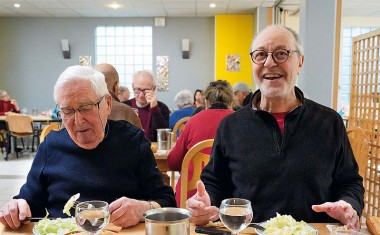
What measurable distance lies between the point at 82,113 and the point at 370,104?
2.89m

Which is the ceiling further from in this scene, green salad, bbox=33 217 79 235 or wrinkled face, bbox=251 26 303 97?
green salad, bbox=33 217 79 235

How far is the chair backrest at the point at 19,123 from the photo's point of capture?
24.7 ft

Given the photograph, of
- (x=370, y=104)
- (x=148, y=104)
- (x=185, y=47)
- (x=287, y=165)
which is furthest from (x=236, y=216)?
(x=185, y=47)

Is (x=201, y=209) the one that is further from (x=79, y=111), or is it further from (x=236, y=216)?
(x=79, y=111)

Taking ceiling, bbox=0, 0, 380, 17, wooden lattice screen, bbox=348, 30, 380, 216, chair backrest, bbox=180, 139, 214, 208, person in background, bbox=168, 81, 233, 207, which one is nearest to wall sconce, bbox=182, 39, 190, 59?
ceiling, bbox=0, 0, 380, 17

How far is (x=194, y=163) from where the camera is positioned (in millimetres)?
2316

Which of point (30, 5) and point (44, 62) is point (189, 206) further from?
point (44, 62)

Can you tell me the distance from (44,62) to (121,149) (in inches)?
374

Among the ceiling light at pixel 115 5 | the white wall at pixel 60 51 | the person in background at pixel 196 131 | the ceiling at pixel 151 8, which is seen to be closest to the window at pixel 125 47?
the white wall at pixel 60 51

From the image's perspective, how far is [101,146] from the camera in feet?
5.32

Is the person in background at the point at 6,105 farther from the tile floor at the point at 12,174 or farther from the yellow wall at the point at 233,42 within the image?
the yellow wall at the point at 233,42

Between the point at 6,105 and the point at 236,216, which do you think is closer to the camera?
the point at 236,216

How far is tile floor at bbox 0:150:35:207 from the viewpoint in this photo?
5043mm

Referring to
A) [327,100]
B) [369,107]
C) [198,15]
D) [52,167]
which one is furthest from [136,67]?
[52,167]
